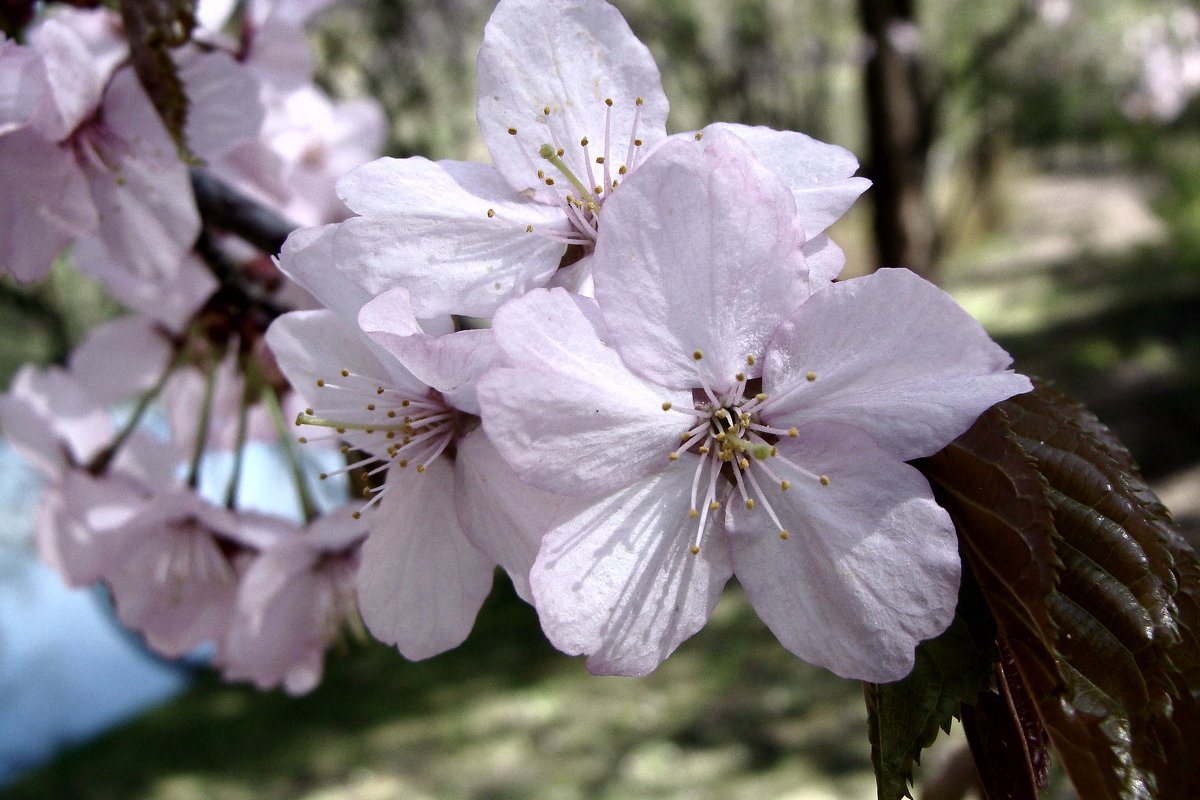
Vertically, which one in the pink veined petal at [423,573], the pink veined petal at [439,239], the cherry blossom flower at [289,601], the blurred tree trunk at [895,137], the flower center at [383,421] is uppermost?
the pink veined petal at [439,239]

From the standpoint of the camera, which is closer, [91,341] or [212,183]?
[212,183]

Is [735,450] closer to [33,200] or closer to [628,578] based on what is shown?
[628,578]

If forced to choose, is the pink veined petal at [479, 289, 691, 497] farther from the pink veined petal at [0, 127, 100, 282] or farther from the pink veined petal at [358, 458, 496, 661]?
the pink veined petal at [0, 127, 100, 282]

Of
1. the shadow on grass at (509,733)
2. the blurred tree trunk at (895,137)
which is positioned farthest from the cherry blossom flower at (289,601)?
the blurred tree trunk at (895,137)

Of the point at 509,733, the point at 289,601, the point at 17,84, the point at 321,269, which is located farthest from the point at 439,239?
the point at 509,733

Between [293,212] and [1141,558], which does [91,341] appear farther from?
[1141,558]

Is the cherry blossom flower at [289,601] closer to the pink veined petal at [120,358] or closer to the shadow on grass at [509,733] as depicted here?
the pink veined petal at [120,358]

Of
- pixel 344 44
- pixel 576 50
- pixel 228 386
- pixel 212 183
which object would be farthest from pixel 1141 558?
pixel 344 44
